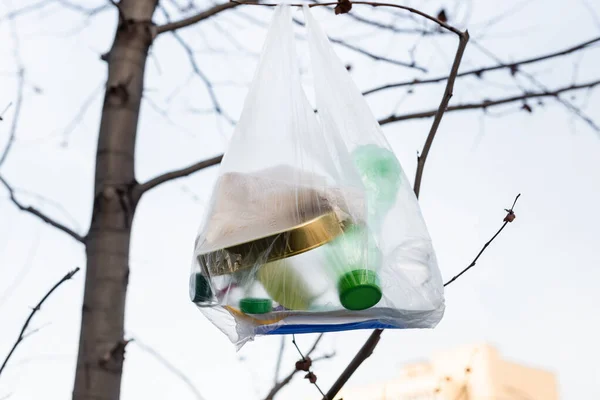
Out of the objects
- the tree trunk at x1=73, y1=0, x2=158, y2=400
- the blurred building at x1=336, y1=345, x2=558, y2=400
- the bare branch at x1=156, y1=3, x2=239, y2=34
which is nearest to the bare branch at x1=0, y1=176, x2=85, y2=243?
the tree trunk at x1=73, y1=0, x2=158, y2=400

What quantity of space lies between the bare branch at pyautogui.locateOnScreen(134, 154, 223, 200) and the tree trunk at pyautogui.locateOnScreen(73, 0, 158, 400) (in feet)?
0.08

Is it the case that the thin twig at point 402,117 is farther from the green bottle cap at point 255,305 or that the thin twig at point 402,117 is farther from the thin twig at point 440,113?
the green bottle cap at point 255,305

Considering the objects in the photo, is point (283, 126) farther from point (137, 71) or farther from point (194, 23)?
point (194, 23)

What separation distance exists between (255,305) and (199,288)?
0.12 meters

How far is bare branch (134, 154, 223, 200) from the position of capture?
1.95m

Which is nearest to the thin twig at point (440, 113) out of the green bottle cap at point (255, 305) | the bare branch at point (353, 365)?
the bare branch at point (353, 365)

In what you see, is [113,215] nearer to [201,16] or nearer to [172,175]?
[172,175]

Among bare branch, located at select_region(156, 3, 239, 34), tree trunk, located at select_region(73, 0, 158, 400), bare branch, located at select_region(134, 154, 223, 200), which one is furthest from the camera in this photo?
bare branch, located at select_region(156, 3, 239, 34)

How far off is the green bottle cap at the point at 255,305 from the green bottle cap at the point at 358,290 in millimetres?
124

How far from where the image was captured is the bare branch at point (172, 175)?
6.39 ft

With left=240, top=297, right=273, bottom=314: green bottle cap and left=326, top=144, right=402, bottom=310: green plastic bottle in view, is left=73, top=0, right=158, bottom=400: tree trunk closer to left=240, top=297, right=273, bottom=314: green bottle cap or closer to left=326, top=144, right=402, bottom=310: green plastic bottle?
left=240, top=297, right=273, bottom=314: green bottle cap

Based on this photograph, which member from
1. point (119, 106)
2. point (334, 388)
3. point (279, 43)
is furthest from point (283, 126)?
point (119, 106)

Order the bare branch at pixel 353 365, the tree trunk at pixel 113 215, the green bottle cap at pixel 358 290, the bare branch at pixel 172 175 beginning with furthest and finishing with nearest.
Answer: the bare branch at pixel 172 175
the tree trunk at pixel 113 215
the bare branch at pixel 353 365
the green bottle cap at pixel 358 290

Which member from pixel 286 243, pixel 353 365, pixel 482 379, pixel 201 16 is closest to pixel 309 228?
pixel 286 243
